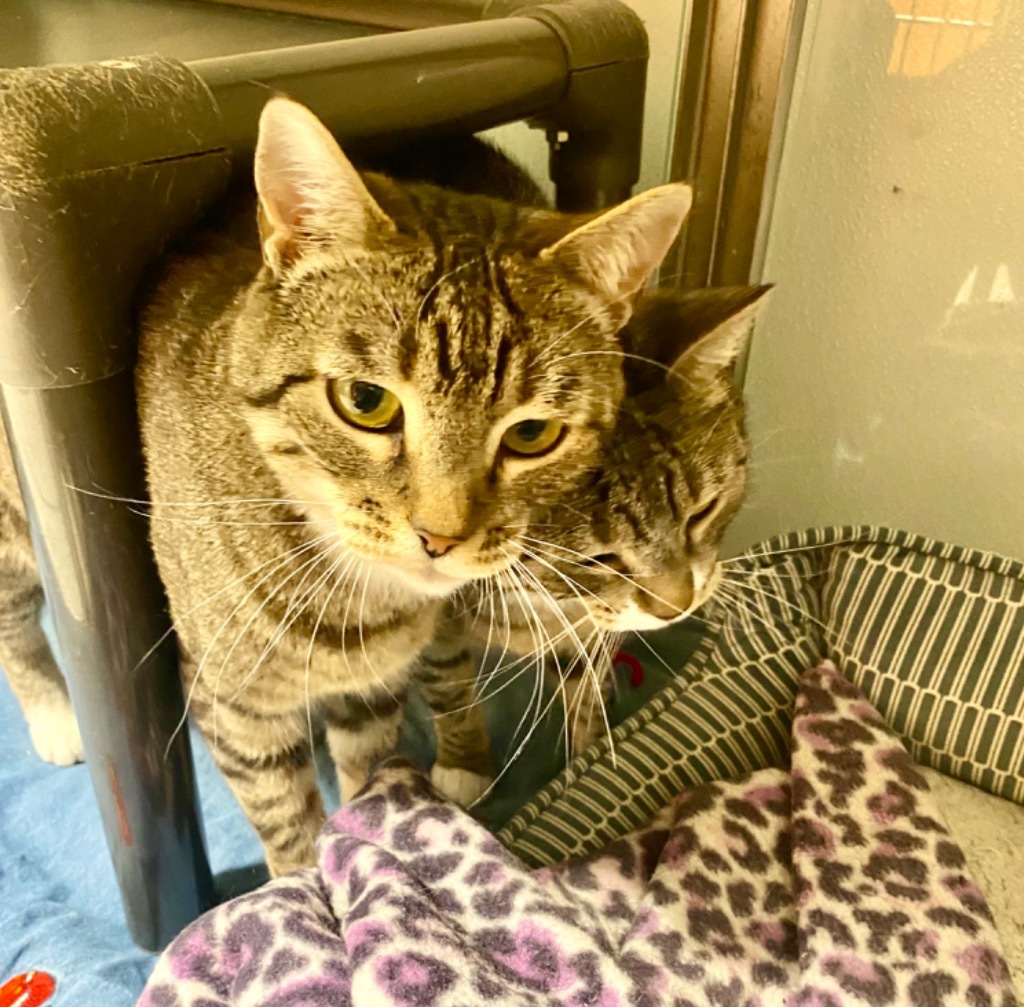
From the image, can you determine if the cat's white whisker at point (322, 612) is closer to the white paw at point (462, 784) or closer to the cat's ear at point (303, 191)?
the cat's ear at point (303, 191)

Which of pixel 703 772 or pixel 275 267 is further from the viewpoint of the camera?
pixel 703 772

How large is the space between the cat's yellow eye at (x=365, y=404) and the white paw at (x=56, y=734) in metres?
0.79

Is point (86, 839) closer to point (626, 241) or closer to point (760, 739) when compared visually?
point (760, 739)

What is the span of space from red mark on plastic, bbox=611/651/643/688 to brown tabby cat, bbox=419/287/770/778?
0.44m

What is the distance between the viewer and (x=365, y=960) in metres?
0.80

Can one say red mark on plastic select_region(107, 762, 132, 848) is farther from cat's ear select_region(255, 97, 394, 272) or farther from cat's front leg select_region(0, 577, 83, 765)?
cat's ear select_region(255, 97, 394, 272)

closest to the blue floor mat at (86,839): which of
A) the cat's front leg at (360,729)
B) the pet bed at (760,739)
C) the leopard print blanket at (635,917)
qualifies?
the pet bed at (760,739)

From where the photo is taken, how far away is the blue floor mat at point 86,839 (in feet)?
3.47

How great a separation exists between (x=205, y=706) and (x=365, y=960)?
312 mm

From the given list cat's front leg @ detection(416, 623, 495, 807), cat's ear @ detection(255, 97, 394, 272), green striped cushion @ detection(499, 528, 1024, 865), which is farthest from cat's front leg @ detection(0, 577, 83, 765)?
cat's ear @ detection(255, 97, 394, 272)

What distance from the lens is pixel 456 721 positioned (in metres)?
1.24

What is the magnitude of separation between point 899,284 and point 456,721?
835 mm

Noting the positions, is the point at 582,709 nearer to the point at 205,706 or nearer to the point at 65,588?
the point at 205,706

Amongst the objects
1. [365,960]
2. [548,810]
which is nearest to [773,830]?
[548,810]
